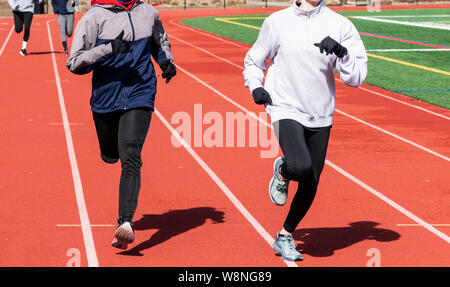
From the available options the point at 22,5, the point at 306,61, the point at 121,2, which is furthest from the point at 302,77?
the point at 22,5

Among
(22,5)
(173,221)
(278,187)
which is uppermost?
(278,187)

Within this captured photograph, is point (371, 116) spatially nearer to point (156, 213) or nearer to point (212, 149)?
point (212, 149)

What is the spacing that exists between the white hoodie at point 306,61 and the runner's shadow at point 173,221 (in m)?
1.45

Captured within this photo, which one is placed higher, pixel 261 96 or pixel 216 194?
pixel 261 96

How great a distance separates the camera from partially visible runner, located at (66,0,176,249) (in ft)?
20.3

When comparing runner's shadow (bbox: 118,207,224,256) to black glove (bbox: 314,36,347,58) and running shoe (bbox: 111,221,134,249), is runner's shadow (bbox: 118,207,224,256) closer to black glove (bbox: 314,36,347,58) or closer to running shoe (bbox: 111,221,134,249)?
running shoe (bbox: 111,221,134,249)

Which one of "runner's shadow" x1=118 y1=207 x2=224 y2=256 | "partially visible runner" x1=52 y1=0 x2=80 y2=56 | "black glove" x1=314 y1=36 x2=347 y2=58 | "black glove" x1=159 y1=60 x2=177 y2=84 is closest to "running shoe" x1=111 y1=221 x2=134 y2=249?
"runner's shadow" x1=118 y1=207 x2=224 y2=256

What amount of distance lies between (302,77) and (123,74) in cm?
133

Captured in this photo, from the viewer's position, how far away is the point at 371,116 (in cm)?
1297

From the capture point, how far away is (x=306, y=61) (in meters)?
5.94

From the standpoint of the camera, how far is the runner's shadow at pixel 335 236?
21.2 feet

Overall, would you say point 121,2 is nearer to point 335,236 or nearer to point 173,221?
point 173,221

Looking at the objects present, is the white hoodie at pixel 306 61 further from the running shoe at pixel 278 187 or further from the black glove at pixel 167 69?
the black glove at pixel 167 69

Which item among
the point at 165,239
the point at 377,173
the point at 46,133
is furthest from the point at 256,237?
the point at 46,133
